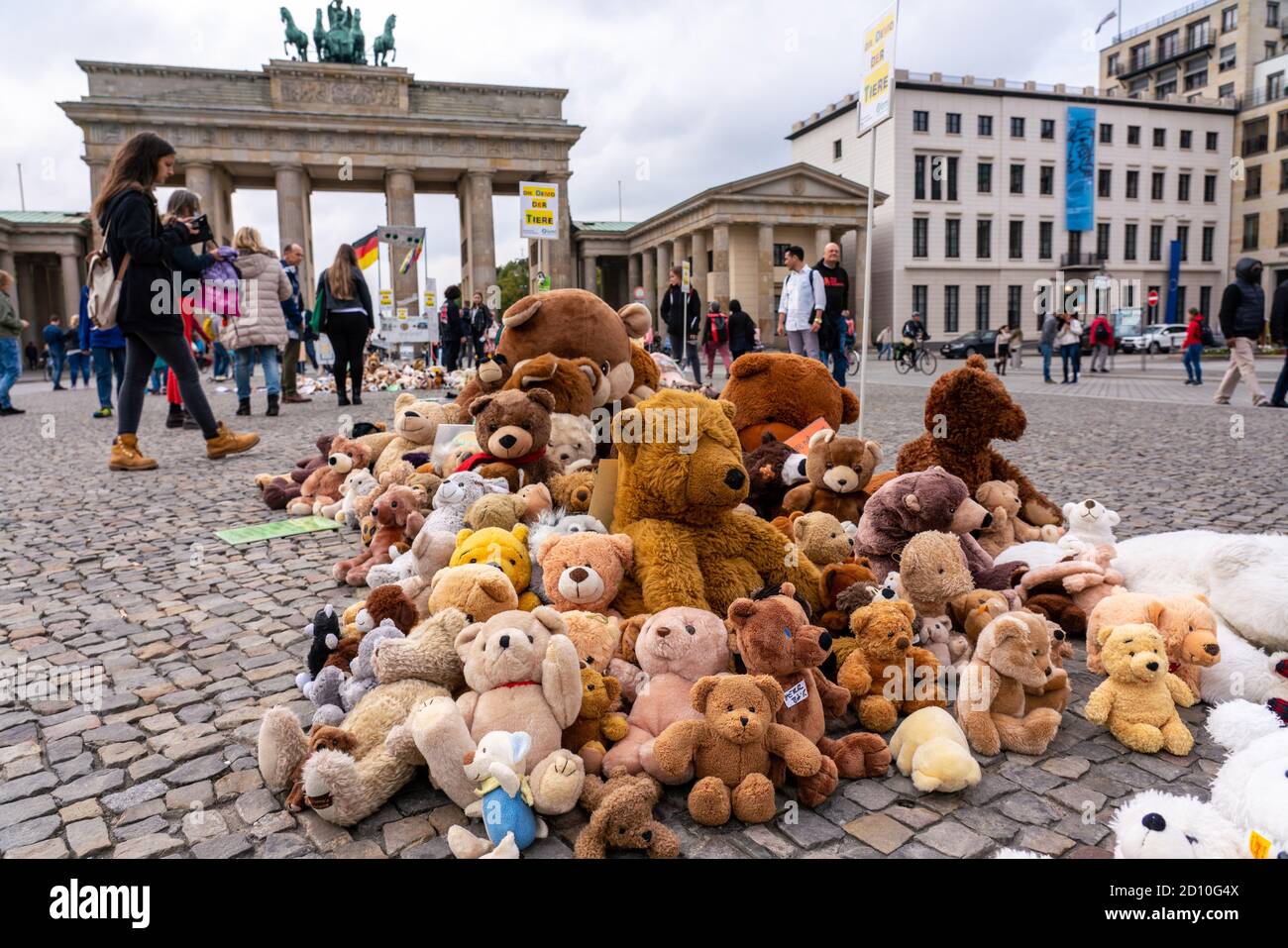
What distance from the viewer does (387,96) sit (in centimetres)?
4962

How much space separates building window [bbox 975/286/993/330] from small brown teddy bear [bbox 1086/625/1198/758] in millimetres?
58982

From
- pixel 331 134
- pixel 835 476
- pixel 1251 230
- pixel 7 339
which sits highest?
pixel 331 134

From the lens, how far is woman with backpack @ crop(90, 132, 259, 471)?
674cm

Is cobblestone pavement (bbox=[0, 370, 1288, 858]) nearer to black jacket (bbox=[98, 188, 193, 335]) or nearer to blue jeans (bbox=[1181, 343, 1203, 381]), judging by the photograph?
black jacket (bbox=[98, 188, 193, 335])

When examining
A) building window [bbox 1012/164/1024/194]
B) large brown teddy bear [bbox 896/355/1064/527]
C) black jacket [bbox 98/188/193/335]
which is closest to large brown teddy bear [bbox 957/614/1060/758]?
large brown teddy bear [bbox 896/355/1064/527]

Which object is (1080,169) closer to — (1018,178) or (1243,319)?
(1018,178)

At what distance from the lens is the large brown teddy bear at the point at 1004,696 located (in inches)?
96.7

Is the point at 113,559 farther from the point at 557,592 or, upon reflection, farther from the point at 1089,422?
the point at 1089,422

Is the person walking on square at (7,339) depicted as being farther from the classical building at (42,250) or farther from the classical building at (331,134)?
the classical building at (42,250)

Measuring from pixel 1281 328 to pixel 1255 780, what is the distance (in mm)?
12154

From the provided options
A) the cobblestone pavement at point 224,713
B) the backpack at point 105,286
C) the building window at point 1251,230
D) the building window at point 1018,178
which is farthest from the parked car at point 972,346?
the backpack at point 105,286

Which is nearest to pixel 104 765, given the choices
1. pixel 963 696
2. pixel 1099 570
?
pixel 963 696

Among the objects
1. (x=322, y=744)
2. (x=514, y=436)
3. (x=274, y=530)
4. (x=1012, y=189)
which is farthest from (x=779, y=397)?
(x=1012, y=189)

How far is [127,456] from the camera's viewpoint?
7574mm
